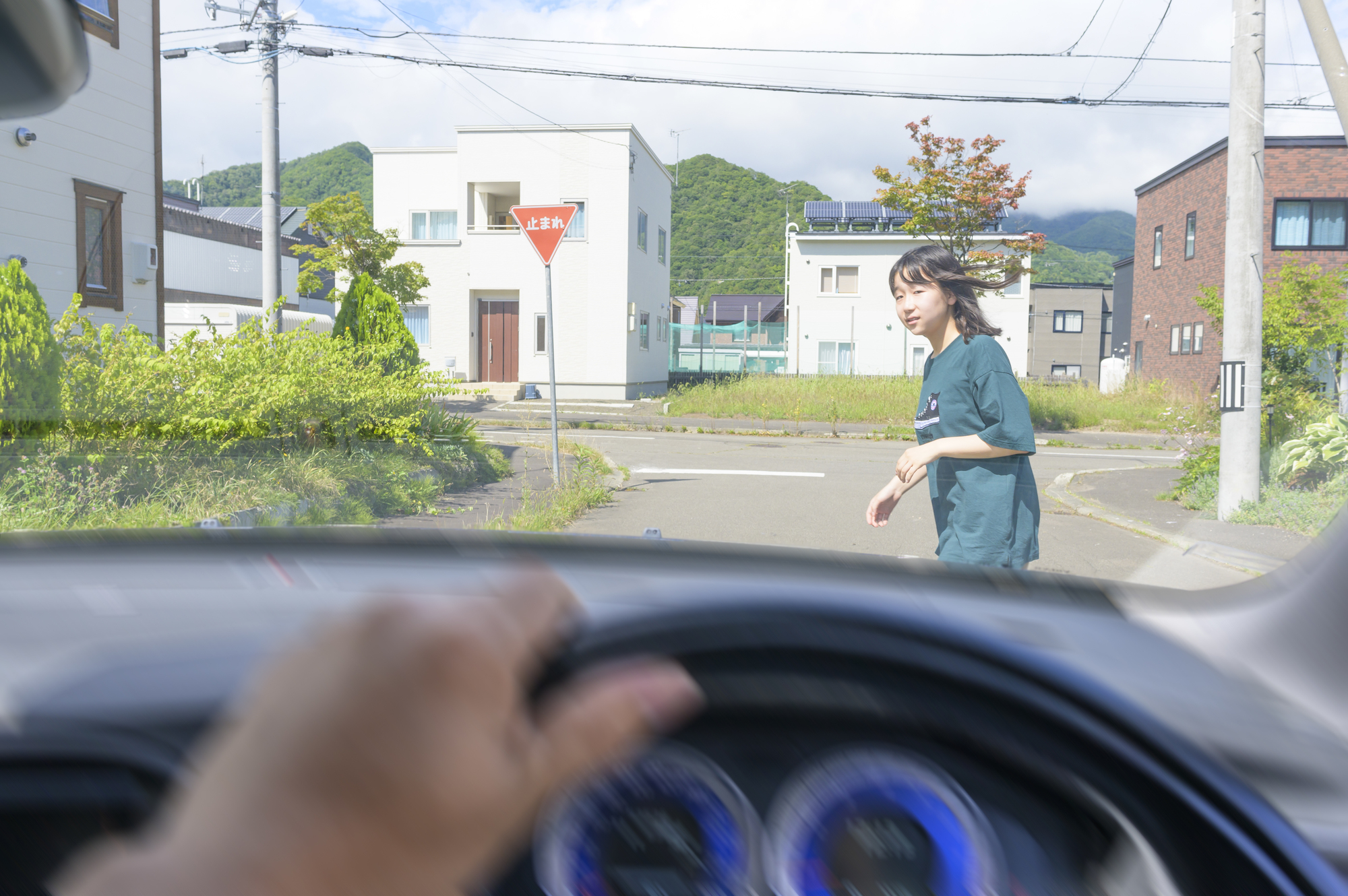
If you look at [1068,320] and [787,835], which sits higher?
[1068,320]

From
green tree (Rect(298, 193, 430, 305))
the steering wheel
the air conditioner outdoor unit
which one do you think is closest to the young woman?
the steering wheel

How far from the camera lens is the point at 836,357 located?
3.30 m

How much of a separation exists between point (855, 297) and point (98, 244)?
2.23 m

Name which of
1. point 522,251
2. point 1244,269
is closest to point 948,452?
point 1244,269

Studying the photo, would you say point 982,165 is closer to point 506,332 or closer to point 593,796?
point 593,796

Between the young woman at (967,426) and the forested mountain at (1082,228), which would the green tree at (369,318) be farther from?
the forested mountain at (1082,228)

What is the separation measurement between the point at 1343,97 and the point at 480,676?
7.04ft

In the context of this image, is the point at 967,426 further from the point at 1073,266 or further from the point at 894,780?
the point at 894,780

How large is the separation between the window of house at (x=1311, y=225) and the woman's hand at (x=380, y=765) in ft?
11.1

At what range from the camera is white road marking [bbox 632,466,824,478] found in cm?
326

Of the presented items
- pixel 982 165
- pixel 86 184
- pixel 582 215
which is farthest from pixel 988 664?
pixel 582 215

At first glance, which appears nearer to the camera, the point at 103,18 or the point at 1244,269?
the point at 103,18

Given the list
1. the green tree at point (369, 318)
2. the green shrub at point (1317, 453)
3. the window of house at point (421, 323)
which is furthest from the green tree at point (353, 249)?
the green shrub at point (1317, 453)

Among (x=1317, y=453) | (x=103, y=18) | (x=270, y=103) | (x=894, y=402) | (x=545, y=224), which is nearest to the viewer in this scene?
(x=103, y=18)
